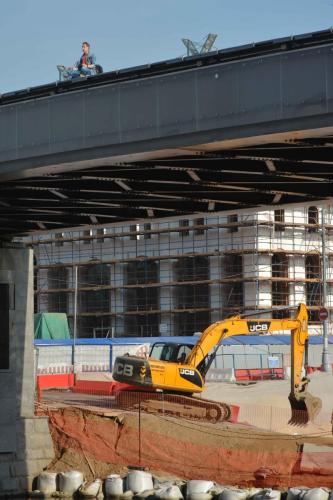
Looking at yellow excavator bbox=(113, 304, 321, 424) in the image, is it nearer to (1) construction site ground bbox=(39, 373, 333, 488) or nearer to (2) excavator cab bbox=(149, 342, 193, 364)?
(2) excavator cab bbox=(149, 342, 193, 364)

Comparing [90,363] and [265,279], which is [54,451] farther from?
[265,279]

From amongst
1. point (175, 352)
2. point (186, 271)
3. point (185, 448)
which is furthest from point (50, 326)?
point (185, 448)

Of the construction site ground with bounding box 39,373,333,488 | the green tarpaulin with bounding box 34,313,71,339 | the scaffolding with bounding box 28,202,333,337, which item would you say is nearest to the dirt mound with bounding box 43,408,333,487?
the construction site ground with bounding box 39,373,333,488

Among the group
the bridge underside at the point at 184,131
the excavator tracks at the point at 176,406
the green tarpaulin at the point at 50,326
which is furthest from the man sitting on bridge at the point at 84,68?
the green tarpaulin at the point at 50,326

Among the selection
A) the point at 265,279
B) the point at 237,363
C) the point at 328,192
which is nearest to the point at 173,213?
the point at 328,192

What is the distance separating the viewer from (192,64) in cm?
2109

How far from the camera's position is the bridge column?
30.9 metres

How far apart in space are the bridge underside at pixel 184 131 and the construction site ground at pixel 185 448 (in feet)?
26.1

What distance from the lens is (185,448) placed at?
1255 inches

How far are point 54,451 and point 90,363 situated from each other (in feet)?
100

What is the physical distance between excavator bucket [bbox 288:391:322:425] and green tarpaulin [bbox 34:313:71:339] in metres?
52.7

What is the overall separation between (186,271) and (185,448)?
68.3 metres

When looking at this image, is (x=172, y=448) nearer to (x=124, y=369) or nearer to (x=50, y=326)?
(x=124, y=369)

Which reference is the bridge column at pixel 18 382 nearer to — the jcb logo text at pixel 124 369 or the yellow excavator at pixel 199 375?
the jcb logo text at pixel 124 369
